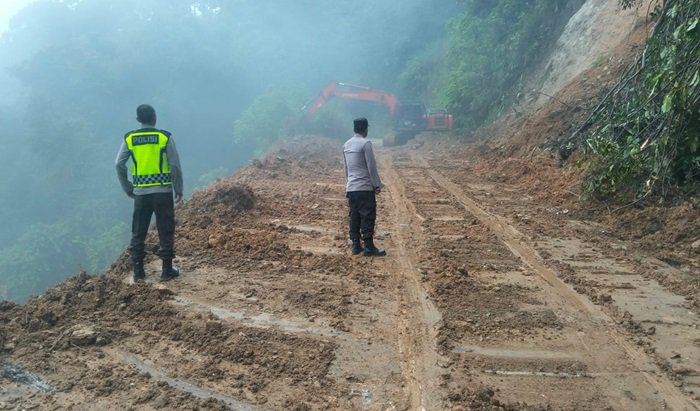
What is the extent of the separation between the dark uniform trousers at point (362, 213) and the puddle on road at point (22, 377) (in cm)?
366

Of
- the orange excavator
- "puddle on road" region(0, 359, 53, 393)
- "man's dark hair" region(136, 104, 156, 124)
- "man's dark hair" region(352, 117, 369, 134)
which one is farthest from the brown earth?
the orange excavator

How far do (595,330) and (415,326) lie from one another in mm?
1411

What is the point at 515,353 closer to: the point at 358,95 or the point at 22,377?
the point at 22,377

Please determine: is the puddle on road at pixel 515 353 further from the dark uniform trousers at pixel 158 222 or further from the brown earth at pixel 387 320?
the dark uniform trousers at pixel 158 222

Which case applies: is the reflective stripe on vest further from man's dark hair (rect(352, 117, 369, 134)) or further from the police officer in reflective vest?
man's dark hair (rect(352, 117, 369, 134))

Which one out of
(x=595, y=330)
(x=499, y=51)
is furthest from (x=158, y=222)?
(x=499, y=51)

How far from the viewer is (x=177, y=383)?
3596mm

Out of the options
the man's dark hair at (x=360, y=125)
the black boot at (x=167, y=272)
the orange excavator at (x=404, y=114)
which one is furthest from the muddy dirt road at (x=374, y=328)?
the orange excavator at (x=404, y=114)

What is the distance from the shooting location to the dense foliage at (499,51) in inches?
869

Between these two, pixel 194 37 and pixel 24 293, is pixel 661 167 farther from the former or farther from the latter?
pixel 194 37

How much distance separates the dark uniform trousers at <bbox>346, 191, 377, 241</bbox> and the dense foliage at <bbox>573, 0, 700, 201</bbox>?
368 centimetres

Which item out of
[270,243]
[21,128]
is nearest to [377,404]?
[270,243]

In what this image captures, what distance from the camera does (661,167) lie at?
7.33m

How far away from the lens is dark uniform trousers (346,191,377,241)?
6434mm
